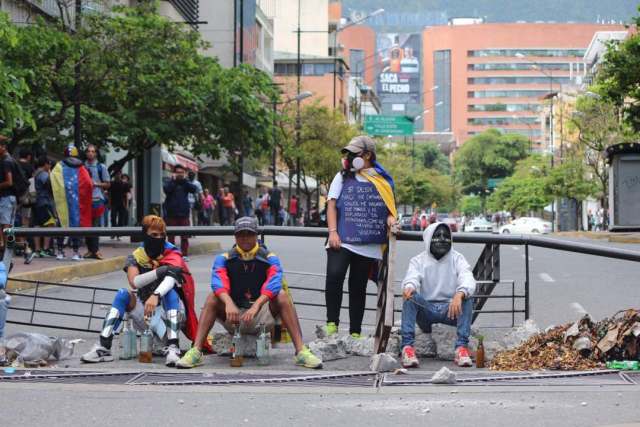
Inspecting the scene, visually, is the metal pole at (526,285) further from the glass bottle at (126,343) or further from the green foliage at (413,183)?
the green foliage at (413,183)

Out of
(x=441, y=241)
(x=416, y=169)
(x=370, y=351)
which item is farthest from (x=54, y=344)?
(x=416, y=169)

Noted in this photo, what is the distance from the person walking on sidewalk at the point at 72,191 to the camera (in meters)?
20.0

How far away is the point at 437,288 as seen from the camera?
10125 millimetres

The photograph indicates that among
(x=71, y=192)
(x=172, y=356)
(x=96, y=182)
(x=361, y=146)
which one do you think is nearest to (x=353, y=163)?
(x=361, y=146)

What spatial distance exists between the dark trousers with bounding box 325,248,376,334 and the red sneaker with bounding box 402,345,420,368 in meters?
1.04

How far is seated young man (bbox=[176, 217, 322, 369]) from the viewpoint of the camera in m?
9.74

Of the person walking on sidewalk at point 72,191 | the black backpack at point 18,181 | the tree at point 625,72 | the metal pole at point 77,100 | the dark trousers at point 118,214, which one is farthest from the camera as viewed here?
the tree at point 625,72

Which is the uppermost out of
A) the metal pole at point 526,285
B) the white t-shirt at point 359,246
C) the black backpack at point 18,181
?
the black backpack at point 18,181

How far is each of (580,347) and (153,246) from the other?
361cm


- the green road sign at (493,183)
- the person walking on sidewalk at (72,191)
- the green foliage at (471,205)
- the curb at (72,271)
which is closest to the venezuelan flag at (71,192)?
the person walking on sidewalk at (72,191)

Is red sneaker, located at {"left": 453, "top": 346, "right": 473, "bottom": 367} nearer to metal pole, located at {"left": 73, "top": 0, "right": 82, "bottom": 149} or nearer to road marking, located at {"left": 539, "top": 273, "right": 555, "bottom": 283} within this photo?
road marking, located at {"left": 539, "top": 273, "right": 555, "bottom": 283}

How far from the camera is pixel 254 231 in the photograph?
9961 mm

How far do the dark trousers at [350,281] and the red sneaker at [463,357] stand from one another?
3.97 feet

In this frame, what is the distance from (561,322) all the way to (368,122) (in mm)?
75464
